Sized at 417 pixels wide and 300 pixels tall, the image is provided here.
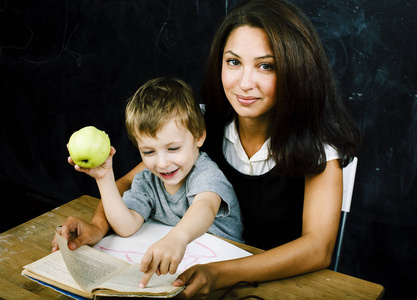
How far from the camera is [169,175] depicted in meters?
1.16

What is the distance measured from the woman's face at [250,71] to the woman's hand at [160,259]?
1.81ft

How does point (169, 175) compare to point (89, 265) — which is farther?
point (169, 175)

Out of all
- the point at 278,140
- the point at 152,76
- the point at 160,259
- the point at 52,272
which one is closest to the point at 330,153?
the point at 278,140

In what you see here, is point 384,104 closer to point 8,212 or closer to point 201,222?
point 201,222

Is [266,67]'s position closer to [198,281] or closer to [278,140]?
[278,140]

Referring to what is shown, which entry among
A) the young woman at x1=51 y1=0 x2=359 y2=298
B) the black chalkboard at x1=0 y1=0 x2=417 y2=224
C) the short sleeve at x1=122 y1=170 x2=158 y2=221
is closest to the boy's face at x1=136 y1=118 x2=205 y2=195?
the short sleeve at x1=122 y1=170 x2=158 y2=221

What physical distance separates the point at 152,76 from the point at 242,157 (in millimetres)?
1238

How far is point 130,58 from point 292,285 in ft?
6.19

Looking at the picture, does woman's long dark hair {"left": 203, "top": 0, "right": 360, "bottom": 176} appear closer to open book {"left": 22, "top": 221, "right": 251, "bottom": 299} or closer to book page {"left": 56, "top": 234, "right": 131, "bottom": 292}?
open book {"left": 22, "top": 221, "right": 251, "bottom": 299}

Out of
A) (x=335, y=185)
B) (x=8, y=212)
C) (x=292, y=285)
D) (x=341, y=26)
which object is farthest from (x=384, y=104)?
(x=8, y=212)

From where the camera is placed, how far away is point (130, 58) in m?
2.51

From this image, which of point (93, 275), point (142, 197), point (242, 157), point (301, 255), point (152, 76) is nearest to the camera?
point (93, 275)

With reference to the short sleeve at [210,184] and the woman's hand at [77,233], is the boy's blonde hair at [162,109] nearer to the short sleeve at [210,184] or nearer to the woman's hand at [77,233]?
the short sleeve at [210,184]

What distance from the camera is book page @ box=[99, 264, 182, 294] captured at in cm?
79
